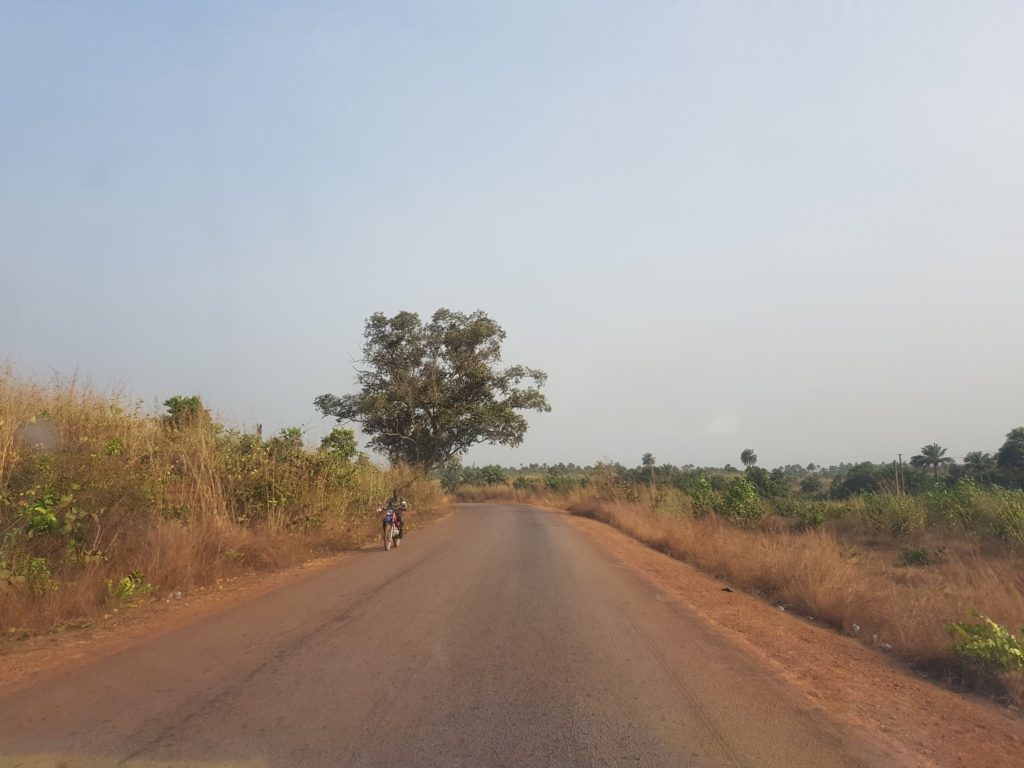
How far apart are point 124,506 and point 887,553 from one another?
729 inches

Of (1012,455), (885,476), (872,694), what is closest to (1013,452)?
(1012,455)

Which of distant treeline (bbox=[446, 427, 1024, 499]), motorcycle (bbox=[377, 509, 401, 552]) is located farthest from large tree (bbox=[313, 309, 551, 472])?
motorcycle (bbox=[377, 509, 401, 552])

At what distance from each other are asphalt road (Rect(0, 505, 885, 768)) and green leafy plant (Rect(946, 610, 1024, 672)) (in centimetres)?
196

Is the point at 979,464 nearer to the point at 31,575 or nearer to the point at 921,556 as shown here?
the point at 921,556

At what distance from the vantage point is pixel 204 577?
35.6 ft

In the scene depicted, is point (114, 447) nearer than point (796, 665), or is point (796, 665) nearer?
point (796, 665)

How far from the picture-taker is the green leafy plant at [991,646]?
634 centimetres

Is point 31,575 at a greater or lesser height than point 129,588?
greater

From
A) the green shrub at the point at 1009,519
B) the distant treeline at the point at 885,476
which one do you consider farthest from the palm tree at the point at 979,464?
the green shrub at the point at 1009,519

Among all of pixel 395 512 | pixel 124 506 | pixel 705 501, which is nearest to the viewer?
pixel 124 506

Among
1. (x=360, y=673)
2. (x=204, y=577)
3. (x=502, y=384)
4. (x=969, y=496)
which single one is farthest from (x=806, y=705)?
(x=502, y=384)

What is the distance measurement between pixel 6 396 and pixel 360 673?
6914 millimetres

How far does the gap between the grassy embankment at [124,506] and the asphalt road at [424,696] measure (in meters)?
1.64

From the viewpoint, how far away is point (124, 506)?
973 cm
